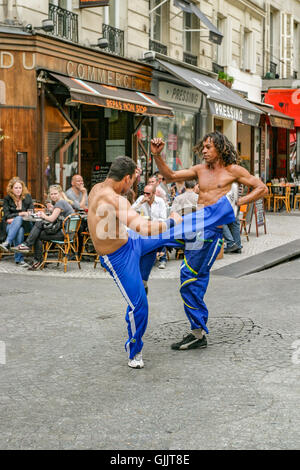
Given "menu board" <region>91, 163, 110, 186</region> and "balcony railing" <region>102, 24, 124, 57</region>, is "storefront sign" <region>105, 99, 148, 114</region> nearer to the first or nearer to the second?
"balcony railing" <region>102, 24, 124, 57</region>

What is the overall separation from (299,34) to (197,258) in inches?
1048

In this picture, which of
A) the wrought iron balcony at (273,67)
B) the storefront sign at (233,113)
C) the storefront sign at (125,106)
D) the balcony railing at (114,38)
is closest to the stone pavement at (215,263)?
the storefront sign at (233,113)

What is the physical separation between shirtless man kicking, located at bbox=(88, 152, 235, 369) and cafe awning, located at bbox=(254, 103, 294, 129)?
17.5m

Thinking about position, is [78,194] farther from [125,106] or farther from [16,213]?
[125,106]

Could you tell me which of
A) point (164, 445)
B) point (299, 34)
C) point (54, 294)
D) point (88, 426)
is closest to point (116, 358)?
point (88, 426)

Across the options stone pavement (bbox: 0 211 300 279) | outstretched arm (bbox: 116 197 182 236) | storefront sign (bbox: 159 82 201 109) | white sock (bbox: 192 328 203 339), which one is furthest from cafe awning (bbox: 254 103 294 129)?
outstretched arm (bbox: 116 197 182 236)

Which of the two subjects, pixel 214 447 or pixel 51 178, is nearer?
pixel 214 447

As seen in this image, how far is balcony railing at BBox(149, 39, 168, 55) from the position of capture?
59.4ft

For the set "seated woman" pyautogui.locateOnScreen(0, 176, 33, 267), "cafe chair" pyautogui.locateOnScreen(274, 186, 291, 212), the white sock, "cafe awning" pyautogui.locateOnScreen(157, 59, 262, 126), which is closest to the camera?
the white sock

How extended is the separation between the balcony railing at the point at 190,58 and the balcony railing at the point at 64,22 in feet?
20.8

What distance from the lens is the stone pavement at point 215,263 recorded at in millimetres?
10633

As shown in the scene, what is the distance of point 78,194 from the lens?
1271 cm

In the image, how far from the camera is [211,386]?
4.78 metres
